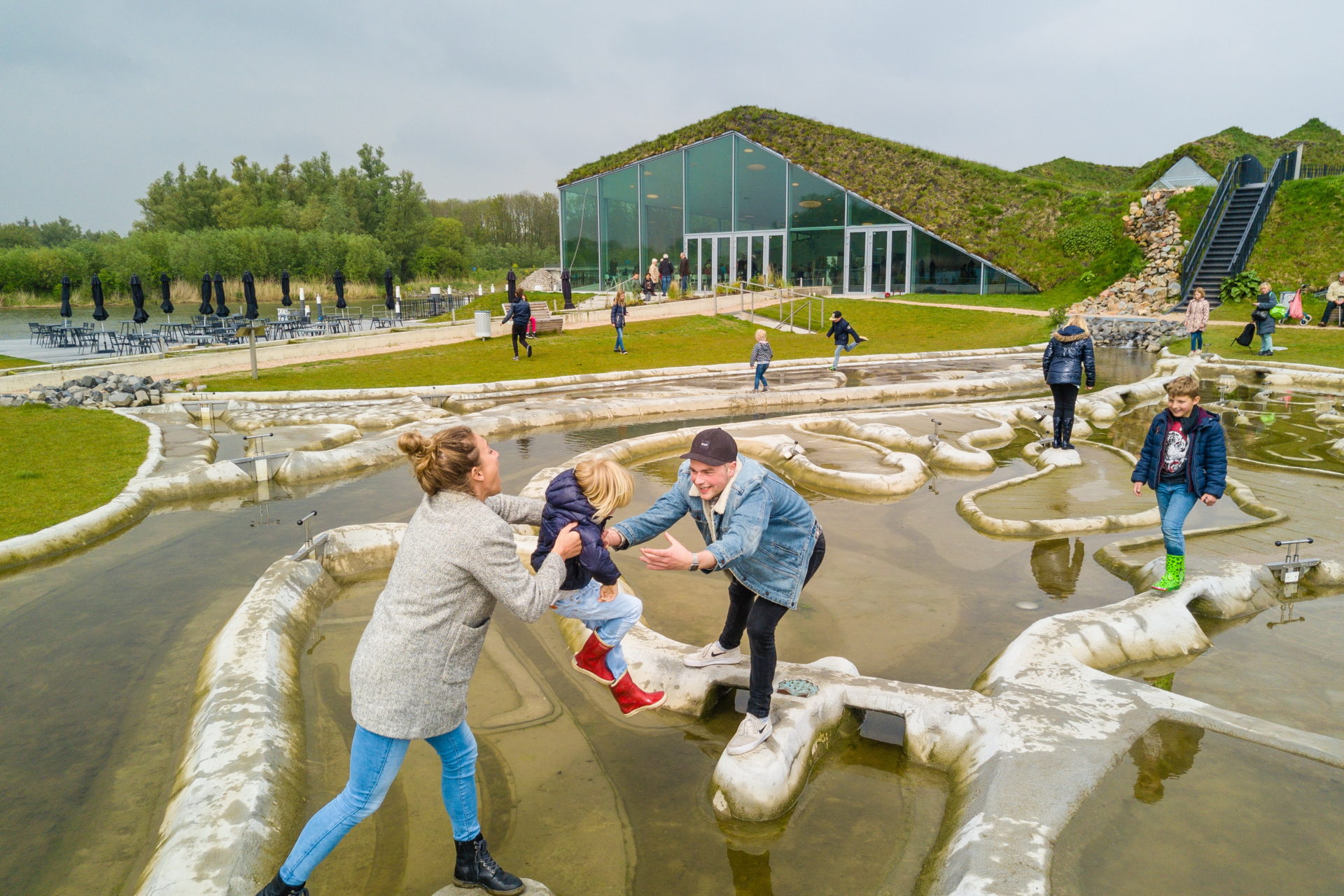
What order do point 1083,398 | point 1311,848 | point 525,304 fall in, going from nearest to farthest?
1. point 1311,848
2. point 1083,398
3. point 525,304

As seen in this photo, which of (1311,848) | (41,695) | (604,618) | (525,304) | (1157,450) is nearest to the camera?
(1311,848)

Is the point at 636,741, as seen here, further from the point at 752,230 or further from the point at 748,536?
the point at 752,230

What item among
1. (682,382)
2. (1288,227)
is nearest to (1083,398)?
(682,382)

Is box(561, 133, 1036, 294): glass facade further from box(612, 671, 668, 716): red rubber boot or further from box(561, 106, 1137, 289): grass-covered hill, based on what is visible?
box(612, 671, 668, 716): red rubber boot

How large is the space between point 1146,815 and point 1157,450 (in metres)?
3.29

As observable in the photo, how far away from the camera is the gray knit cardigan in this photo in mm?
2828

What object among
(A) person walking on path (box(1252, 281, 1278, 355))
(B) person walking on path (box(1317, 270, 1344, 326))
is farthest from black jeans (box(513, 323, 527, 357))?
(B) person walking on path (box(1317, 270, 1344, 326))

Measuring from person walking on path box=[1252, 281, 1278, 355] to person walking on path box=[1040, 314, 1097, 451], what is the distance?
12008mm

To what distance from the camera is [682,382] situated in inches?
742

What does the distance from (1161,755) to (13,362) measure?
26.1 metres

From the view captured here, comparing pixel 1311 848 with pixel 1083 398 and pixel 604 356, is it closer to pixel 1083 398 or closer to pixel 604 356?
pixel 1083 398

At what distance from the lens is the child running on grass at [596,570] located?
11.8 feet

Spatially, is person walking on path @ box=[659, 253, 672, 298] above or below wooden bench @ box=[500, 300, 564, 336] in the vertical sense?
above

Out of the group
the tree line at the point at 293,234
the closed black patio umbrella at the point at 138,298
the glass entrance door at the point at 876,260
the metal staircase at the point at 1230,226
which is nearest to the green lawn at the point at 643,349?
the glass entrance door at the point at 876,260
